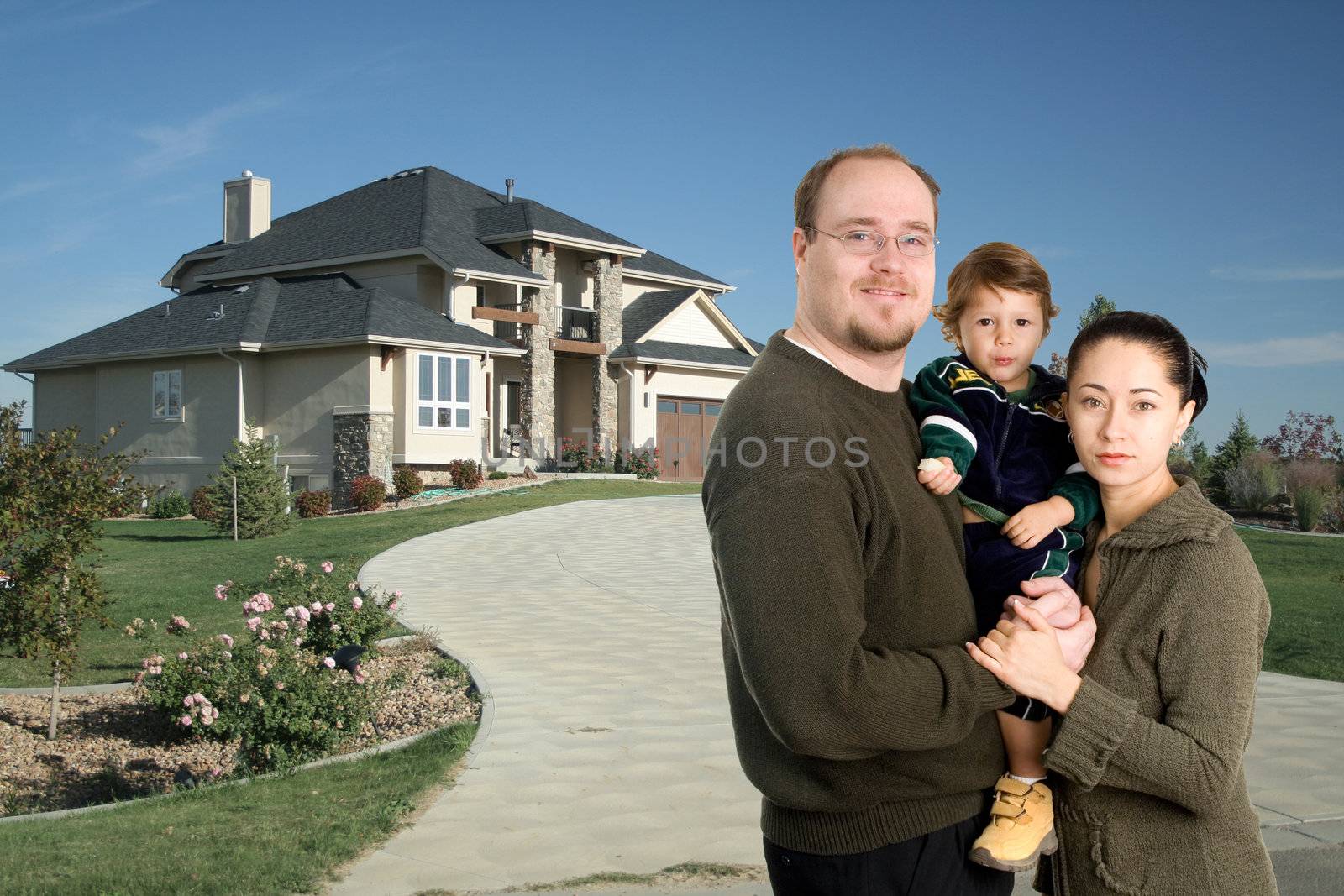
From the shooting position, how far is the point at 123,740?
877cm

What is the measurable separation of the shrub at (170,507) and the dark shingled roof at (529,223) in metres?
12.0

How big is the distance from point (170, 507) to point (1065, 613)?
30063 mm

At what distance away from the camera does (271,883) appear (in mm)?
4918

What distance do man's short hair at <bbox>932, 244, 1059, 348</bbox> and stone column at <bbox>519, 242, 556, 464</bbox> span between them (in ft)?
100

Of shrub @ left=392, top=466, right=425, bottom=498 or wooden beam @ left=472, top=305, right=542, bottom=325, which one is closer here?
shrub @ left=392, top=466, right=425, bottom=498

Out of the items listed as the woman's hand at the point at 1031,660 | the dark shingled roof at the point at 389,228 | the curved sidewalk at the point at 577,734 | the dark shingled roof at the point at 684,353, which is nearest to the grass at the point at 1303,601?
the curved sidewalk at the point at 577,734

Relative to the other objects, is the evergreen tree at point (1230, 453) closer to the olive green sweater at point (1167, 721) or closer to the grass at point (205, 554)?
the grass at point (205, 554)

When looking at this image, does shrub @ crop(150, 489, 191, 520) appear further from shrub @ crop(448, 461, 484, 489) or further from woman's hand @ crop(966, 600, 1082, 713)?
woman's hand @ crop(966, 600, 1082, 713)

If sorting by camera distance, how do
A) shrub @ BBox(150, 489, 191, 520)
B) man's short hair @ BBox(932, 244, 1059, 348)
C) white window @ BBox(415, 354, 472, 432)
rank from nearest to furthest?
1. man's short hair @ BBox(932, 244, 1059, 348)
2. shrub @ BBox(150, 489, 191, 520)
3. white window @ BBox(415, 354, 472, 432)

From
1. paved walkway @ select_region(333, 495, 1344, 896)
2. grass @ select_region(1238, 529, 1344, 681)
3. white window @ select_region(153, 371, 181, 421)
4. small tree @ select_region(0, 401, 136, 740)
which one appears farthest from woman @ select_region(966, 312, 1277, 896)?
white window @ select_region(153, 371, 181, 421)

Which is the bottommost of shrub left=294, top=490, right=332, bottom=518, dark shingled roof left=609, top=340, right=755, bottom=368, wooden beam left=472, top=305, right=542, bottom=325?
shrub left=294, top=490, right=332, bottom=518

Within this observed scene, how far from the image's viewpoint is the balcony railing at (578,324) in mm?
35375

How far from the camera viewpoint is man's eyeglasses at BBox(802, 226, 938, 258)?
8.29 ft

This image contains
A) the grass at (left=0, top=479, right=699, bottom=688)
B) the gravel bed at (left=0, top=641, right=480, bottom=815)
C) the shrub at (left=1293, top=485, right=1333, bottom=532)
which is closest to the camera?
the gravel bed at (left=0, top=641, right=480, bottom=815)
